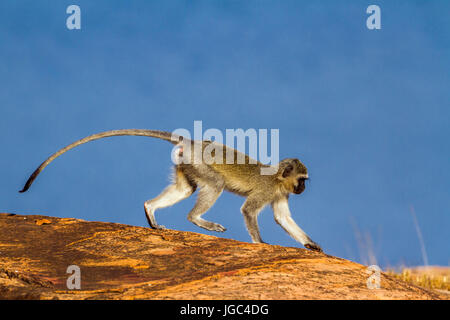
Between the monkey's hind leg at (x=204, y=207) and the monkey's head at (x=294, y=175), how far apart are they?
4.64 ft

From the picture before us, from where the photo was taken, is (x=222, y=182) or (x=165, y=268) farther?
(x=222, y=182)

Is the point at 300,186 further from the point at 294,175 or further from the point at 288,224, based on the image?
the point at 288,224

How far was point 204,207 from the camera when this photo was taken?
808 cm

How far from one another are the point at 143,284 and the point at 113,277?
498 mm

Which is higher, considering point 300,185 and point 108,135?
point 108,135

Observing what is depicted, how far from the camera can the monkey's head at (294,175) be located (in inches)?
353

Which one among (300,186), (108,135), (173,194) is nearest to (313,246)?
(300,186)

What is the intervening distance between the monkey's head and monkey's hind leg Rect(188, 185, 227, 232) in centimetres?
141

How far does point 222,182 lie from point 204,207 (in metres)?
0.54

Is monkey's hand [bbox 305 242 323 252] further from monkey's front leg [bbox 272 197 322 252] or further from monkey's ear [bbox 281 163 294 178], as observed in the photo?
monkey's ear [bbox 281 163 294 178]
